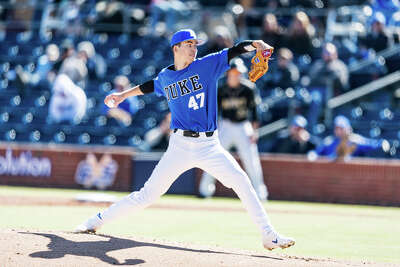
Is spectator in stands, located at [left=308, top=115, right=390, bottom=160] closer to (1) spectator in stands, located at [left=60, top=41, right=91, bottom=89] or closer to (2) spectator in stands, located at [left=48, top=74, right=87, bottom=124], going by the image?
(2) spectator in stands, located at [left=48, top=74, right=87, bottom=124]

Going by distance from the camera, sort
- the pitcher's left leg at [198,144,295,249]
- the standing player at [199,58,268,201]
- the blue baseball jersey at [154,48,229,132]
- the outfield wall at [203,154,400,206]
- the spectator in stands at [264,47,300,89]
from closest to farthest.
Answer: the pitcher's left leg at [198,144,295,249]
the blue baseball jersey at [154,48,229,132]
the standing player at [199,58,268,201]
the outfield wall at [203,154,400,206]
the spectator in stands at [264,47,300,89]

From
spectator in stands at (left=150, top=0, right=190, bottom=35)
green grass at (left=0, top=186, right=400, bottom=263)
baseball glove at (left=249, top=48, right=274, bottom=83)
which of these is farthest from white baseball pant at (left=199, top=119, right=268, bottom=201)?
spectator in stands at (left=150, top=0, right=190, bottom=35)

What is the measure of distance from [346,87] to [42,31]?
8.54m

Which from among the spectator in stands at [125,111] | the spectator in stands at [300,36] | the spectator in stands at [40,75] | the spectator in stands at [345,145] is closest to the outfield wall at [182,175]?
the spectator in stands at [345,145]

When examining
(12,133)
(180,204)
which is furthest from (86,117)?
(180,204)

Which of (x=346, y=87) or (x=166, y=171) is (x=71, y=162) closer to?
(x=346, y=87)

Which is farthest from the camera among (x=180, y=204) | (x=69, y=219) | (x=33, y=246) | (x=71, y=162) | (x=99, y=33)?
(x=99, y=33)

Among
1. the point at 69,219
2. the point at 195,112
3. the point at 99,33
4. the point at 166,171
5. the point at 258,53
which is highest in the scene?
the point at 99,33

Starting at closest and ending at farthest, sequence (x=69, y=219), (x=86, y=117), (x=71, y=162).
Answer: (x=69, y=219), (x=71, y=162), (x=86, y=117)

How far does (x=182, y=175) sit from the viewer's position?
561 inches

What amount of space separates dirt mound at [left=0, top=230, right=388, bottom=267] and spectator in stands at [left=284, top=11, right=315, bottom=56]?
30.3 ft

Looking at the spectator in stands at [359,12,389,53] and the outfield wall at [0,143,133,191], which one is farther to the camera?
the spectator in stands at [359,12,389,53]

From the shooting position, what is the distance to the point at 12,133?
1747cm

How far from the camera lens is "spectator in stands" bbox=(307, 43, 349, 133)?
49.4 feet
